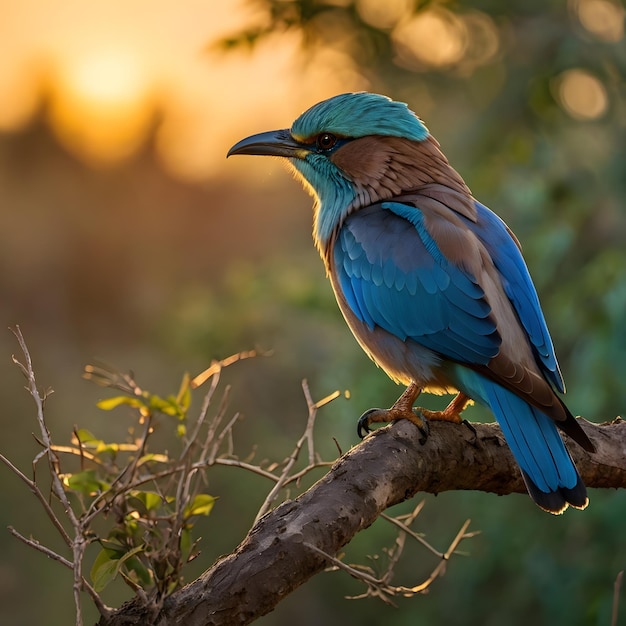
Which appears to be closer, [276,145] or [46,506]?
[46,506]

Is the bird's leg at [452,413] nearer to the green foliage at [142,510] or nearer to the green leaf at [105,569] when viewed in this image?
the green foliage at [142,510]

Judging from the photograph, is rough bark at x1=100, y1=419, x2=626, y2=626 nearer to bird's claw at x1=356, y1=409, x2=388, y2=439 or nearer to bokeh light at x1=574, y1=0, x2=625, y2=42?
bird's claw at x1=356, y1=409, x2=388, y2=439

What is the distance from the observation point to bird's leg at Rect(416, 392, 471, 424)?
3.71 metres

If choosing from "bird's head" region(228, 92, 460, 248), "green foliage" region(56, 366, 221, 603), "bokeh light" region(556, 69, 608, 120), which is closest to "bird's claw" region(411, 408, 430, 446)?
"green foliage" region(56, 366, 221, 603)

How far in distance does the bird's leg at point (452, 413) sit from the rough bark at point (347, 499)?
0.06m

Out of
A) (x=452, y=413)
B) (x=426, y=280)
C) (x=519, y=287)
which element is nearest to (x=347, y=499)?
(x=452, y=413)

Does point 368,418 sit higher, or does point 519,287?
point 519,287

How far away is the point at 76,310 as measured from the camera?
1900 centimetres

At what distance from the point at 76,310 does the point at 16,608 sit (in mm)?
8112

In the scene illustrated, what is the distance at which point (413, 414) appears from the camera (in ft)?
12.0

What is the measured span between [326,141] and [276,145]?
257 mm

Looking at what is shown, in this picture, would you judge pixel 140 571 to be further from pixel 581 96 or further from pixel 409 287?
pixel 581 96

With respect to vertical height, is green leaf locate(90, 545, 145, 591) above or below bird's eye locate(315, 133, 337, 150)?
below

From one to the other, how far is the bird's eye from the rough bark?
59.9 inches
